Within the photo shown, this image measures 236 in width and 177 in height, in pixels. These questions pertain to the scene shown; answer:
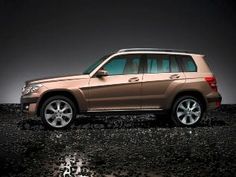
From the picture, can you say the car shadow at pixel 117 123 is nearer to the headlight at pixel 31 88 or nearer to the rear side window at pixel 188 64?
the headlight at pixel 31 88

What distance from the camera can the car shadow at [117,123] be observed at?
10133 mm

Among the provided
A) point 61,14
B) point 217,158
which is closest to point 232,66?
point 61,14

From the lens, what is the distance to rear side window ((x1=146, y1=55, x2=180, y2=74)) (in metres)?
9.78

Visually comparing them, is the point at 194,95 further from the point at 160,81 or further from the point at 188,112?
the point at 160,81

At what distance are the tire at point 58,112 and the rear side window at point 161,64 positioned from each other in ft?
5.62

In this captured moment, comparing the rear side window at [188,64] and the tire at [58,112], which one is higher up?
the rear side window at [188,64]

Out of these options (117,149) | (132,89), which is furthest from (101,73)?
(117,149)

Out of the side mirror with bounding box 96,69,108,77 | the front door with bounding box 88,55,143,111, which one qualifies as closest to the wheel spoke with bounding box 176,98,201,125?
the front door with bounding box 88,55,143,111

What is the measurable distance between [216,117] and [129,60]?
348 centimetres

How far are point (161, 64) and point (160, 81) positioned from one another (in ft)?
1.33

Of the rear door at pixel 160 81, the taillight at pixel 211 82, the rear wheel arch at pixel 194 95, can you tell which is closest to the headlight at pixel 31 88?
the rear door at pixel 160 81

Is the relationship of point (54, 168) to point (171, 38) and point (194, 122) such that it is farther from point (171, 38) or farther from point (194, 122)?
point (171, 38)

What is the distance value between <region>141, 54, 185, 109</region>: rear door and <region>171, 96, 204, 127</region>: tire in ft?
0.80

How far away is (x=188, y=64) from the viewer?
997 cm
